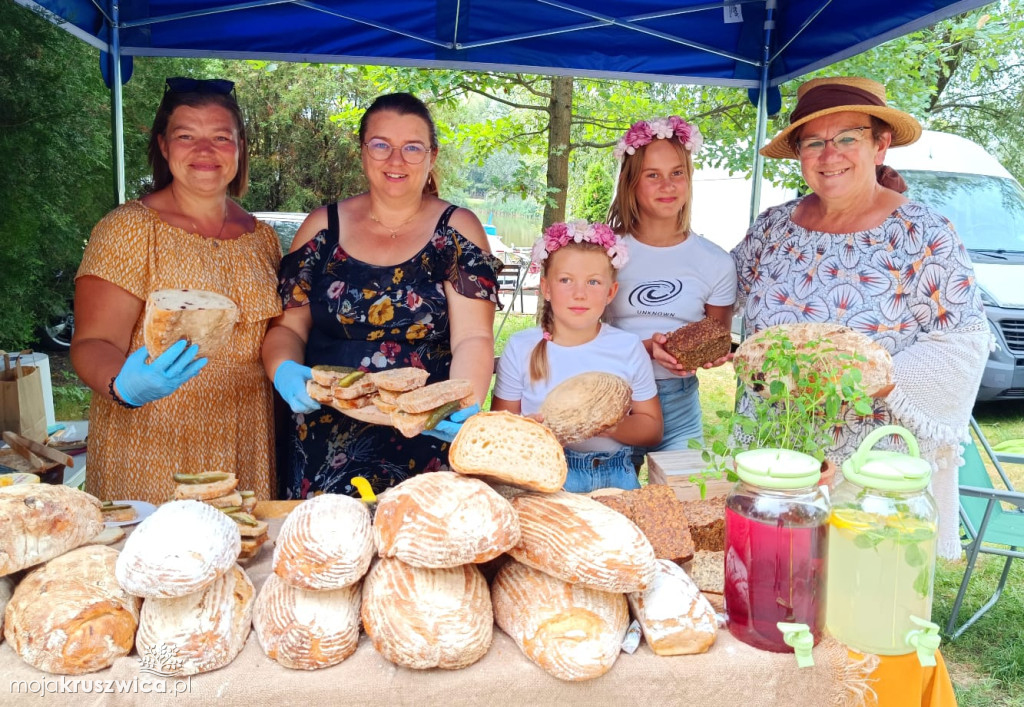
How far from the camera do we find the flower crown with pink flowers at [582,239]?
2691 mm

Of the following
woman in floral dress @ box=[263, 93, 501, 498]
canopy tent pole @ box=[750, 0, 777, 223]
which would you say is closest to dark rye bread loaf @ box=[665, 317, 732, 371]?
woman in floral dress @ box=[263, 93, 501, 498]

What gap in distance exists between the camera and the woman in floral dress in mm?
2531

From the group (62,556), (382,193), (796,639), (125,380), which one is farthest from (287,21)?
(796,639)

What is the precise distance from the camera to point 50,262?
253 inches

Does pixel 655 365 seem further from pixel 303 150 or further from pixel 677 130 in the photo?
pixel 303 150

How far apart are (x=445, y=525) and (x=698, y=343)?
1.60 m

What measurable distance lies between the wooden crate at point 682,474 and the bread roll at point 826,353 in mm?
267

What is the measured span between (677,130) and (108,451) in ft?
7.64

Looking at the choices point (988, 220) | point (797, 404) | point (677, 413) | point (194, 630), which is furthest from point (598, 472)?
point (988, 220)

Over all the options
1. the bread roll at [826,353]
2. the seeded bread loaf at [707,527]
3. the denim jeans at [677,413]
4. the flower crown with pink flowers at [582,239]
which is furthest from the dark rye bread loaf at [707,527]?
the denim jeans at [677,413]

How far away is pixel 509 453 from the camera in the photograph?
1.47 metres

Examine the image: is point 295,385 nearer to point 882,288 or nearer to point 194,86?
point 194,86

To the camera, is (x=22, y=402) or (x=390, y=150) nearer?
(x=390, y=150)

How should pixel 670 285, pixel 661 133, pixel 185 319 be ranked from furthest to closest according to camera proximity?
pixel 670 285, pixel 661 133, pixel 185 319
